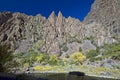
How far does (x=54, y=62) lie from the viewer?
179625 millimetres

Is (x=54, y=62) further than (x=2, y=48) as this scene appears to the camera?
Yes

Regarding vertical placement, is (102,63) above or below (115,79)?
above

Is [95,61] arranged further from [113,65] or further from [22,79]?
[22,79]

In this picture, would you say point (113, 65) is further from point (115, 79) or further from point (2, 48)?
point (2, 48)

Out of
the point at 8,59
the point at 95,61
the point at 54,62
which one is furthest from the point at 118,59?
the point at 8,59

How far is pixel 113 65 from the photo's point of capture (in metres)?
154

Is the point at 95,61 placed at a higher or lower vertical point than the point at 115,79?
higher

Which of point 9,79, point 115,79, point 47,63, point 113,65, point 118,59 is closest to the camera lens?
point 9,79

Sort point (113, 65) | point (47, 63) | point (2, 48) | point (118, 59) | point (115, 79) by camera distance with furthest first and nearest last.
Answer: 1. point (47, 63)
2. point (118, 59)
3. point (113, 65)
4. point (115, 79)
5. point (2, 48)

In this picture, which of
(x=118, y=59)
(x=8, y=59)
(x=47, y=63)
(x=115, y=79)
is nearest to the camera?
(x=8, y=59)

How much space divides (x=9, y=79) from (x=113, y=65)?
439 feet

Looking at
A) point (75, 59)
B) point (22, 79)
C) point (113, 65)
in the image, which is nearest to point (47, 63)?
point (75, 59)

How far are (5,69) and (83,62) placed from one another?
144000 millimetres

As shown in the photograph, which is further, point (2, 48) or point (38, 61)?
point (38, 61)
